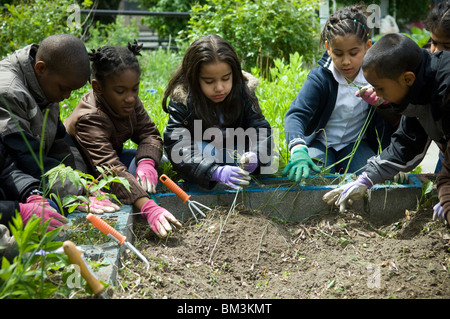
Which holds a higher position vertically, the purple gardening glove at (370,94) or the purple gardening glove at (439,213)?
the purple gardening glove at (370,94)

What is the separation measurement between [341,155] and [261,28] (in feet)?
8.80

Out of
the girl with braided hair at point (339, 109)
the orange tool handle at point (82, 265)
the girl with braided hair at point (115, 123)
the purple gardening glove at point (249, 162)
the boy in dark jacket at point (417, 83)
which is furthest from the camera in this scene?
the girl with braided hair at point (339, 109)

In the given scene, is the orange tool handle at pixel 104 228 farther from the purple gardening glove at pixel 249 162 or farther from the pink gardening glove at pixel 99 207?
the purple gardening glove at pixel 249 162

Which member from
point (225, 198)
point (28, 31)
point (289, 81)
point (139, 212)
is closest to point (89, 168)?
point (139, 212)

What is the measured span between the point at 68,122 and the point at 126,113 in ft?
1.29

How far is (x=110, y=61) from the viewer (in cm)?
281

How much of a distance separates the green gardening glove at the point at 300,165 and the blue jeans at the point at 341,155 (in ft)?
1.01

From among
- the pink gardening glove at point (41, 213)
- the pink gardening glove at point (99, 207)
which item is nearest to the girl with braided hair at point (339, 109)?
the pink gardening glove at point (99, 207)

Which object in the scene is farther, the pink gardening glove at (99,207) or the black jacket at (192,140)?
the black jacket at (192,140)

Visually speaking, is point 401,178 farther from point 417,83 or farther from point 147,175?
point 147,175

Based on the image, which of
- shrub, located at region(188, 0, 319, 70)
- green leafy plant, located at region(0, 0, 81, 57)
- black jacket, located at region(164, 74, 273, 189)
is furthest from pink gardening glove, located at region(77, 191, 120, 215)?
green leafy plant, located at region(0, 0, 81, 57)

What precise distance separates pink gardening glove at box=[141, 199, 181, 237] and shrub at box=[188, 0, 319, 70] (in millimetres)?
3253

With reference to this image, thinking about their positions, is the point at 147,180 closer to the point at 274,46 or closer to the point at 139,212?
the point at 139,212

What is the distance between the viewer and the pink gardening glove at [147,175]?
9.02 ft
